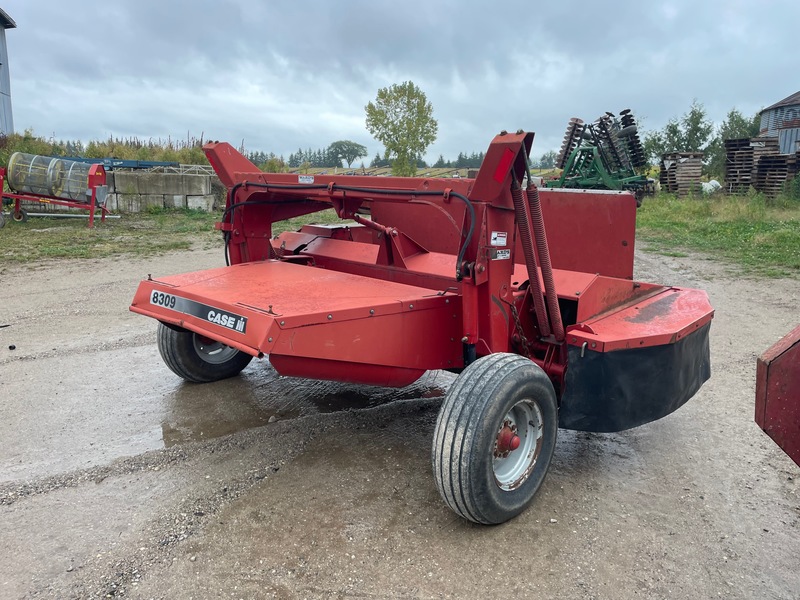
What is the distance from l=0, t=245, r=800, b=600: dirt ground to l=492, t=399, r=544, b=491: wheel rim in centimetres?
20

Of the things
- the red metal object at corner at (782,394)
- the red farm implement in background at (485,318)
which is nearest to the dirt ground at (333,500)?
the red farm implement in background at (485,318)

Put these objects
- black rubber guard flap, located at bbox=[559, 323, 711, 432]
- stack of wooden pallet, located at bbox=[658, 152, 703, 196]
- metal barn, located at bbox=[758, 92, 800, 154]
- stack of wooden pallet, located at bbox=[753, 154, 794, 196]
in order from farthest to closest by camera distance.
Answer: metal barn, located at bbox=[758, 92, 800, 154], stack of wooden pallet, located at bbox=[658, 152, 703, 196], stack of wooden pallet, located at bbox=[753, 154, 794, 196], black rubber guard flap, located at bbox=[559, 323, 711, 432]

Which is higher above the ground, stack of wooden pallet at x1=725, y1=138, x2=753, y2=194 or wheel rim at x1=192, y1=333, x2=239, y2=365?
stack of wooden pallet at x1=725, y1=138, x2=753, y2=194

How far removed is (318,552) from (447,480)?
0.58 meters

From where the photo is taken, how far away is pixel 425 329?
3.13 m

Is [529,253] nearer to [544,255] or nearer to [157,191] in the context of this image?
[544,255]

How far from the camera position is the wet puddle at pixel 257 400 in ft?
12.2

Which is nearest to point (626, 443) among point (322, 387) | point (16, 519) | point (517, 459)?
point (517, 459)

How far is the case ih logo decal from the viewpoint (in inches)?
110

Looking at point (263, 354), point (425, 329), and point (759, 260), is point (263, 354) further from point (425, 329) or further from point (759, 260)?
point (759, 260)

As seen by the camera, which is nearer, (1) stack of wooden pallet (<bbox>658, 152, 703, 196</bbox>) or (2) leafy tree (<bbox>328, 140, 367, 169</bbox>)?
(1) stack of wooden pallet (<bbox>658, 152, 703, 196</bbox>)

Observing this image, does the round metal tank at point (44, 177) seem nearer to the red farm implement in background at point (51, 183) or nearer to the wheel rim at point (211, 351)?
the red farm implement in background at point (51, 183)

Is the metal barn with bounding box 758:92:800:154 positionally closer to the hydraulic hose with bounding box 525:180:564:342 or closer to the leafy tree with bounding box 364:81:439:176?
the leafy tree with bounding box 364:81:439:176

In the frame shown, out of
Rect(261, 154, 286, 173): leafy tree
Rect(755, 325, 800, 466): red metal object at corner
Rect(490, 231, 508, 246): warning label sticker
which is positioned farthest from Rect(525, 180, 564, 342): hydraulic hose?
Rect(261, 154, 286, 173): leafy tree
